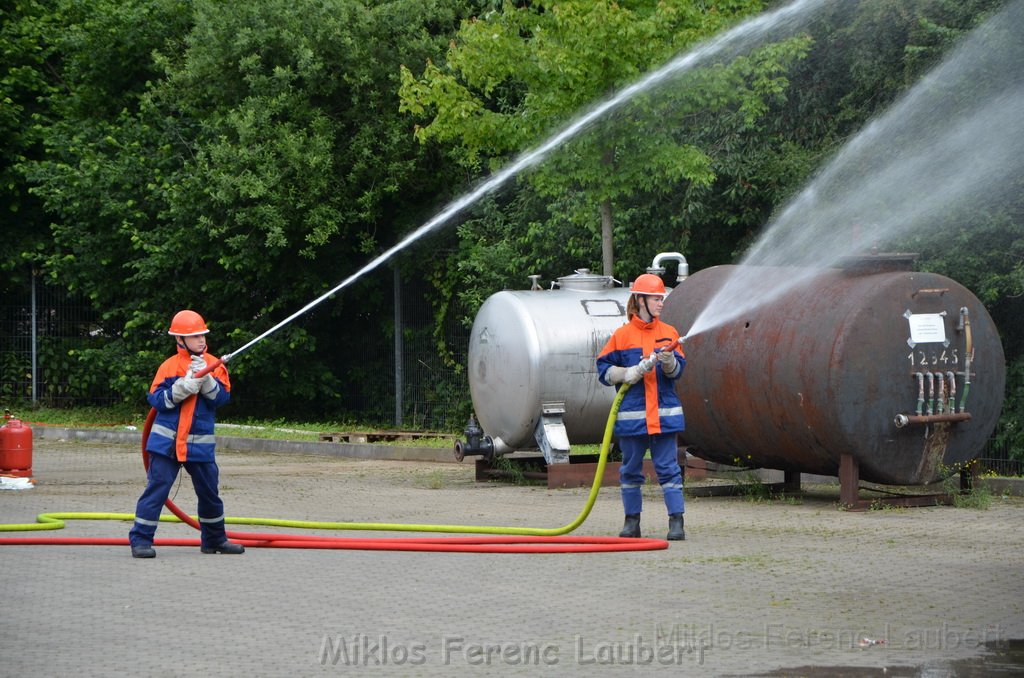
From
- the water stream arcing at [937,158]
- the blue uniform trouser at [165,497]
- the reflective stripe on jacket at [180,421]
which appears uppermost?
the water stream arcing at [937,158]

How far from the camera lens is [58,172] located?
2750cm

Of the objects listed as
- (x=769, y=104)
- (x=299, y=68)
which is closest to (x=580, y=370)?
(x=769, y=104)

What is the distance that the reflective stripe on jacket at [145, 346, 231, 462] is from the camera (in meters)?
10.3

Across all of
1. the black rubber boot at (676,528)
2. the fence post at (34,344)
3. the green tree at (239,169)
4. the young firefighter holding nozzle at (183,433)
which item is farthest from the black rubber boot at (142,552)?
the fence post at (34,344)

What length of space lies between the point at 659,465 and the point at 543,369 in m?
4.89

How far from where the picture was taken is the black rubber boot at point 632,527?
10977mm

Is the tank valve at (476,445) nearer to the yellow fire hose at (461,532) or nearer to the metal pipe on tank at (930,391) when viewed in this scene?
the yellow fire hose at (461,532)

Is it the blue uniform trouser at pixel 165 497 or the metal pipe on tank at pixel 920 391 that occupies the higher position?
the metal pipe on tank at pixel 920 391

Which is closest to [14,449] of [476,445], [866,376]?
[476,445]

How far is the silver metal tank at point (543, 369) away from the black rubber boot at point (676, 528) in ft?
16.0

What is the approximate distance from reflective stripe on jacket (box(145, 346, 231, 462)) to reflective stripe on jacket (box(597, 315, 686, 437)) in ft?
9.27

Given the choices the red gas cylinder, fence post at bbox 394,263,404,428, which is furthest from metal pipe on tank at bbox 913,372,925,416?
fence post at bbox 394,263,404,428

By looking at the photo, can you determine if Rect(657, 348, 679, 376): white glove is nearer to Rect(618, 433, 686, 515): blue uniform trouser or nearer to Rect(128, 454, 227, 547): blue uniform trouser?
Rect(618, 433, 686, 515): blue uniform trouser

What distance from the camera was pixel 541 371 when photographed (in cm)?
1572
